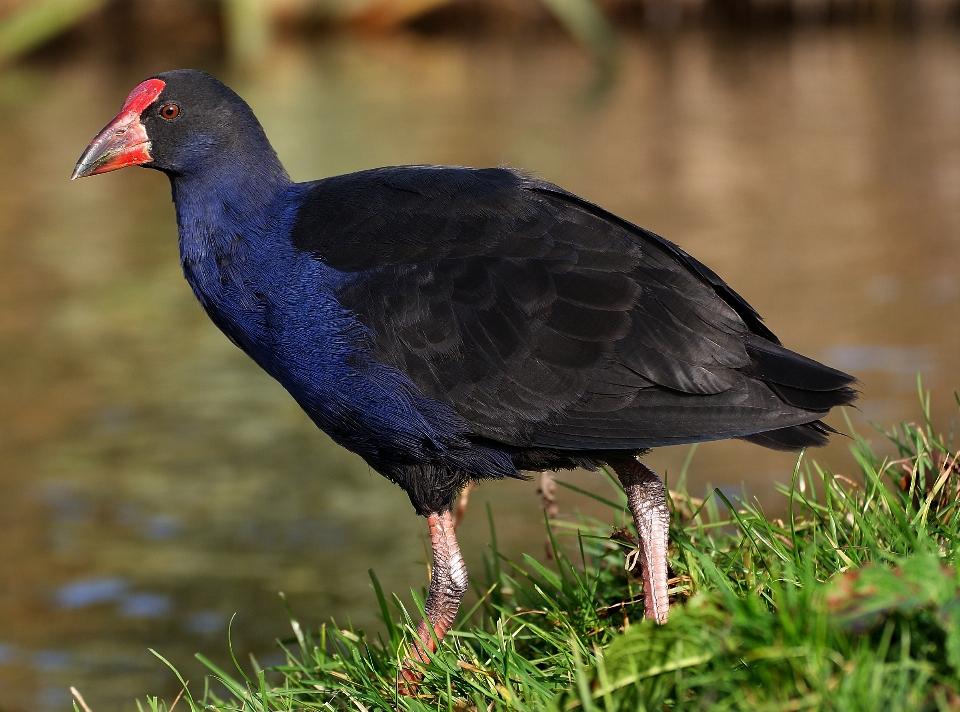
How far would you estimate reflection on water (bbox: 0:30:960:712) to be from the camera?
4.82m

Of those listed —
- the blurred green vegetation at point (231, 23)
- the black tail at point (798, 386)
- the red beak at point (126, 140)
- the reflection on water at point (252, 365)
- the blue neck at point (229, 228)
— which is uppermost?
the blurred green vegetation at point (231, 23)

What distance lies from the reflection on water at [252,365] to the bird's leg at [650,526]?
1.91 m

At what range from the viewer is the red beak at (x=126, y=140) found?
132 inches

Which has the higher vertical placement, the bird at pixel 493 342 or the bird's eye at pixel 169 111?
the bird's eye at pixel 169 111

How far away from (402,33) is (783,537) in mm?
17798

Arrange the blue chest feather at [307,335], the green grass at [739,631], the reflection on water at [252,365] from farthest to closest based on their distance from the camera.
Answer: the reflection on water at [252,365]
the blue chest feather at [307,335]
the green grass at [739,631]

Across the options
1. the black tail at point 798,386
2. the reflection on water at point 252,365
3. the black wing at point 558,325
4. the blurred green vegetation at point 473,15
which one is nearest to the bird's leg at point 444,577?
the black wing at point 558,325

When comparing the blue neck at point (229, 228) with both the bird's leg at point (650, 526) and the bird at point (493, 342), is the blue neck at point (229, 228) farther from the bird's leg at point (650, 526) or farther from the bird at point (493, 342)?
the bird's leg at point (650, 526)

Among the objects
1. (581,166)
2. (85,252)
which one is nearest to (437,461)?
(85,252)

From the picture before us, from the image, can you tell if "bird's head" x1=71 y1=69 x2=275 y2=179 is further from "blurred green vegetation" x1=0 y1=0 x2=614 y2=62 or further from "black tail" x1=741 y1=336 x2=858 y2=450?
"blurred green vegetation" x1=0 y1=0 x2=614 y2=62

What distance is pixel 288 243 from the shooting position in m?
3.07

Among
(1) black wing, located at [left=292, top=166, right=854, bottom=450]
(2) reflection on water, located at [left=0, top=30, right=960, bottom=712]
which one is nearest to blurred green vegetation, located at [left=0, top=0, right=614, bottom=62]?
(2) reflection on water, located at [left=0, top=30, right=960, bottom=712]

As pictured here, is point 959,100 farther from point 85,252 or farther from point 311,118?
point 85,252

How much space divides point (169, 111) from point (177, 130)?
0.24 feet
